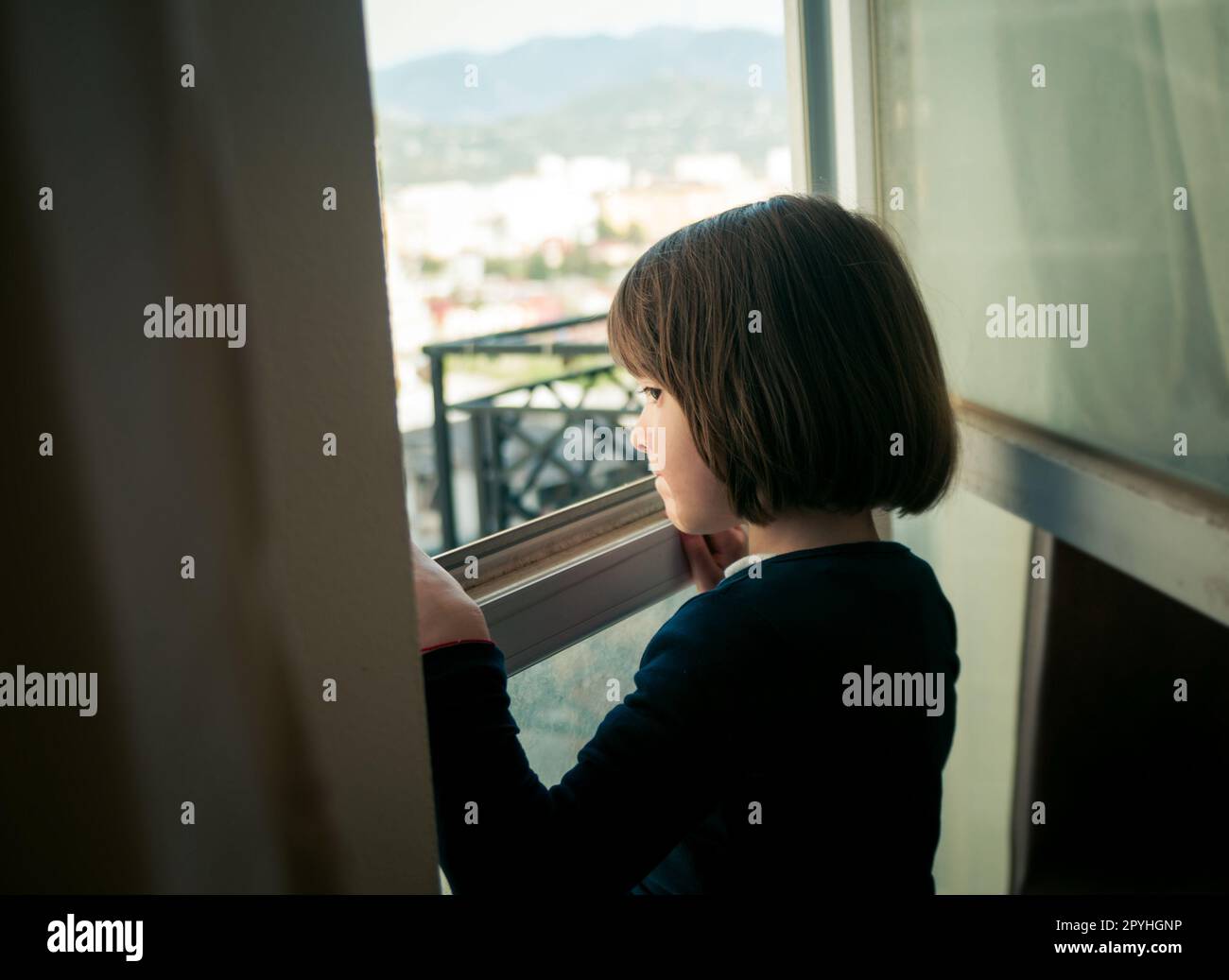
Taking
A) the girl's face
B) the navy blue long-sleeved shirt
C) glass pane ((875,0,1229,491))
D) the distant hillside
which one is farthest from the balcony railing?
the navy blue long-sleeved shirt

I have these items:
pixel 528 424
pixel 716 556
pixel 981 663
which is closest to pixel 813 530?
pixel 716 556

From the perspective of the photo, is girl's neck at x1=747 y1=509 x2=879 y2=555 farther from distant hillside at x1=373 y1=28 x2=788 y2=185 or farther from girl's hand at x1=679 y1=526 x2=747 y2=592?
distant hillside at x1=373 y1=28 x2=788 y2=185

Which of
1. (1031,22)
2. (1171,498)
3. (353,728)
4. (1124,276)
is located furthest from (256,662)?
(1031,22)

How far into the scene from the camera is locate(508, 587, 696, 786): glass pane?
3.44 ft

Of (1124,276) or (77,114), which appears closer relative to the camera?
(77,114)

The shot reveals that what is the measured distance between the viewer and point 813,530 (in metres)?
0.90

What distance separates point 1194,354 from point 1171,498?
15cm

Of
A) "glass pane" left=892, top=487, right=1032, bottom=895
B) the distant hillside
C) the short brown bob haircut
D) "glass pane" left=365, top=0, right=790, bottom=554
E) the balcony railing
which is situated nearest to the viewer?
the short brown bob haircut

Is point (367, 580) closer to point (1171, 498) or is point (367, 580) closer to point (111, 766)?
point (111, 766)

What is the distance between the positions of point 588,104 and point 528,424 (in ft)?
4.81

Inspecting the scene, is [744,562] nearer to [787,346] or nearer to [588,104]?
[787,346]

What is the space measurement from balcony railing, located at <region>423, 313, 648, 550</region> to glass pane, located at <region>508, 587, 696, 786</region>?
159 centimetres

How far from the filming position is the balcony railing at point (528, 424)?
2922mm

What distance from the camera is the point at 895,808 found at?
2.61ft
